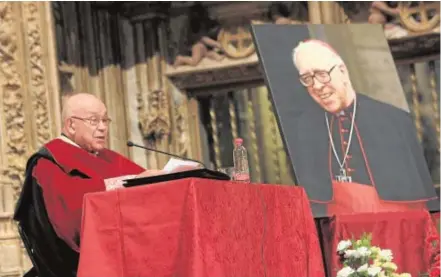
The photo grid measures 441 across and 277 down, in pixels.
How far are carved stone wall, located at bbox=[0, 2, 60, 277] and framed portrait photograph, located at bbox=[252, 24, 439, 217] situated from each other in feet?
5.81

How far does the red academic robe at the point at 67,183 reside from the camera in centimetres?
387

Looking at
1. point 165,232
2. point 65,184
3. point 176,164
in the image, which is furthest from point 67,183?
point 165,232

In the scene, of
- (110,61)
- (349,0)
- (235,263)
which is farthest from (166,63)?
(235,263)

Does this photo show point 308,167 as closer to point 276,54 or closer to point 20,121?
point 276,54

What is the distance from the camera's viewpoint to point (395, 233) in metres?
5.84

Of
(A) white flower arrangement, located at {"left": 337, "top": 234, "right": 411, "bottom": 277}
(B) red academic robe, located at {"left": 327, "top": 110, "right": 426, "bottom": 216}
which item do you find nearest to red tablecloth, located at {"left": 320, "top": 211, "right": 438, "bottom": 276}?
(B) red academic robe, located at {"left": 327, "top": 110, "right": 426, "bottom": 216}

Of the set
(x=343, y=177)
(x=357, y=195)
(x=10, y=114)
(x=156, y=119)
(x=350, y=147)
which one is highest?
(x=10, y=114)

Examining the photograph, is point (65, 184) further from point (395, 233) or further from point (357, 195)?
point (395, 233)

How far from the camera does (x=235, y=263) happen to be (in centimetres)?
351

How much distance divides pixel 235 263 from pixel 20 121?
3.57 metres

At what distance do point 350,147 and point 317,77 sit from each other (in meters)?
0.47

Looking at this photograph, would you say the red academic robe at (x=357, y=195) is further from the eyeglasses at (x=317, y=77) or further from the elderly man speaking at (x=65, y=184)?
the elderly man speaking at (x=65, y=184)

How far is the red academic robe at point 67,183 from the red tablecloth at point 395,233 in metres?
1.82

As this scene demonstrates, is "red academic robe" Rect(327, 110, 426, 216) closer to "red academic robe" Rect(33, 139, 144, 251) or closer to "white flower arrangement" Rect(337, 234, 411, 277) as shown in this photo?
"white flower arrangement" Rect(337, 234, 411, 277)
